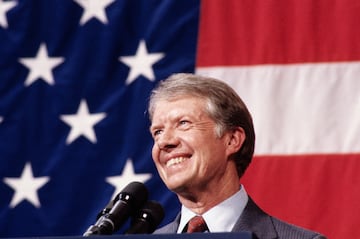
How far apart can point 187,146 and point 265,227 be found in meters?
0.23

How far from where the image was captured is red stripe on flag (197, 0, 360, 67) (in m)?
2.96

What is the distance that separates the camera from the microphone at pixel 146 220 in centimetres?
181

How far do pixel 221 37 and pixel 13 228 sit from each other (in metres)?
0.90

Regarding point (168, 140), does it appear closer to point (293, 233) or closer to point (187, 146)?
point (187, 146)

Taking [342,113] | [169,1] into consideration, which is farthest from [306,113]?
[169,1]

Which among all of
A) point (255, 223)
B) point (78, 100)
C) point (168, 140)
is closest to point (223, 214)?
point (255, 223)

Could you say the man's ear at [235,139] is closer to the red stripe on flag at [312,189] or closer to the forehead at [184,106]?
the forehead at [184,106]

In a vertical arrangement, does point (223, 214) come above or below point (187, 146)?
below

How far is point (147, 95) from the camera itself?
3137mm

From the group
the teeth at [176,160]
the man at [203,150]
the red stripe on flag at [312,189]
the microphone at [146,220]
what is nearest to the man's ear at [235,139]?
the man at [203,150]

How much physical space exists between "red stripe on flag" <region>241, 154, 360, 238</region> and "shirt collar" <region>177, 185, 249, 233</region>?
838 millimetres

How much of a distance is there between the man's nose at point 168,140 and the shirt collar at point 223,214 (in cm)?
13

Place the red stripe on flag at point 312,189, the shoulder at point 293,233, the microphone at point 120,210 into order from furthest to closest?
1. the red stripe on flag at point 312,189
2. the shoulder at point 293,233
3. the microphone at point 120,210

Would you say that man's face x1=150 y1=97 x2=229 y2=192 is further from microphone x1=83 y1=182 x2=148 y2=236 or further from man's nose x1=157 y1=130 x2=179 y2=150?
microphone x1=83 y1=182 x2=148 y2=236
